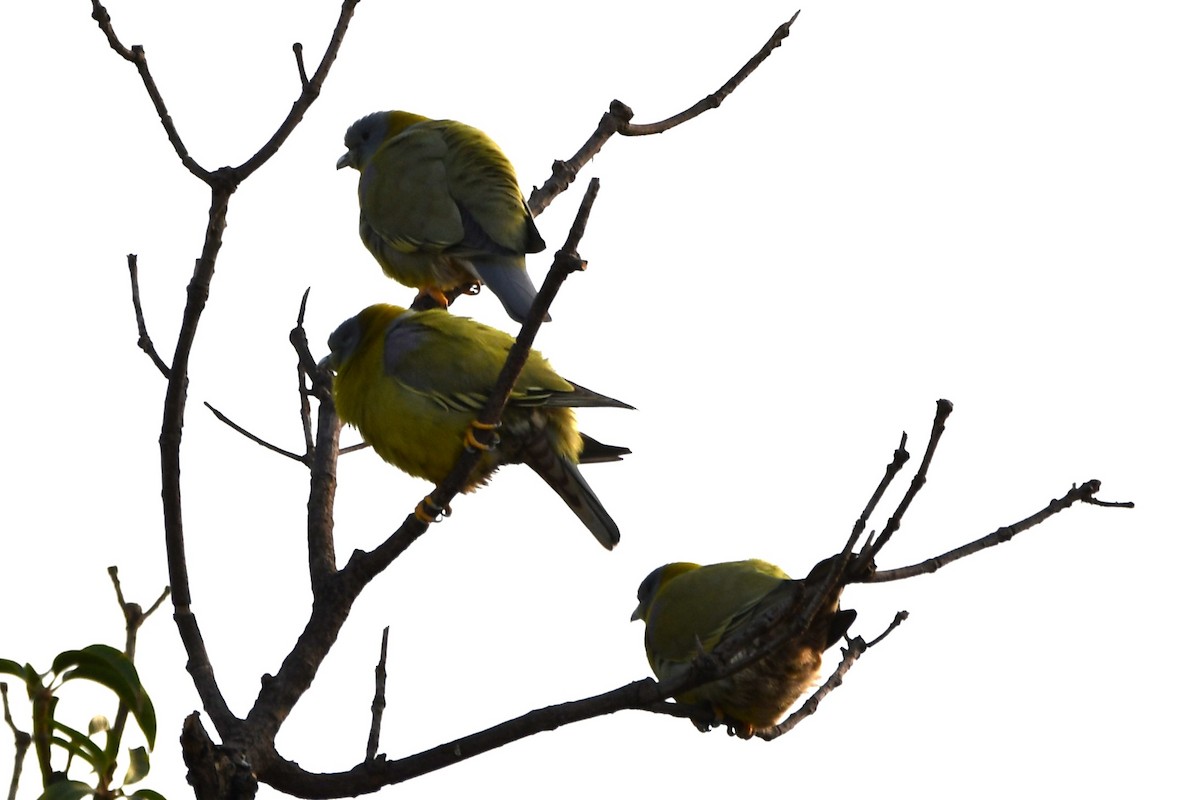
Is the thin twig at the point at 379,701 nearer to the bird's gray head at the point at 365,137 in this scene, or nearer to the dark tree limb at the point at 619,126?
the dark tree limb at the point at 619,126

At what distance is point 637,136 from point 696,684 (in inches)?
119

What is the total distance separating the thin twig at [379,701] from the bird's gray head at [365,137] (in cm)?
387

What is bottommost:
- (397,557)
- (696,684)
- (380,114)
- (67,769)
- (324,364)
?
(67,769)

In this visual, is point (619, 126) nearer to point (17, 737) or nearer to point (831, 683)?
point (831, 683)

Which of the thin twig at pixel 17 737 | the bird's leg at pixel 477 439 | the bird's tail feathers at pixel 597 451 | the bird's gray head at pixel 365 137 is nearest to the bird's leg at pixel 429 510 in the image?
the bird's leg at pixel 477 439

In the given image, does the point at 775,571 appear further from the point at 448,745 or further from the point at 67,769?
the point at 67,769

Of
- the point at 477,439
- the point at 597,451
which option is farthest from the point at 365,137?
the point at 477,439

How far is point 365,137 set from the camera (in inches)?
276

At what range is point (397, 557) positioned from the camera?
3688 mm

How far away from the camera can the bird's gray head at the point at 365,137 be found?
695 centimetres

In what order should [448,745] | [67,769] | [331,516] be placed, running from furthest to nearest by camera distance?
[331,516], [448,745], [67,769]

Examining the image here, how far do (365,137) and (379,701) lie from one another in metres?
4.14

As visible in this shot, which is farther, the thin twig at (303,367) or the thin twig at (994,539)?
the thin twig at (303,367)

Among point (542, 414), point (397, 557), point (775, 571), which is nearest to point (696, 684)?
point (397, 557)
